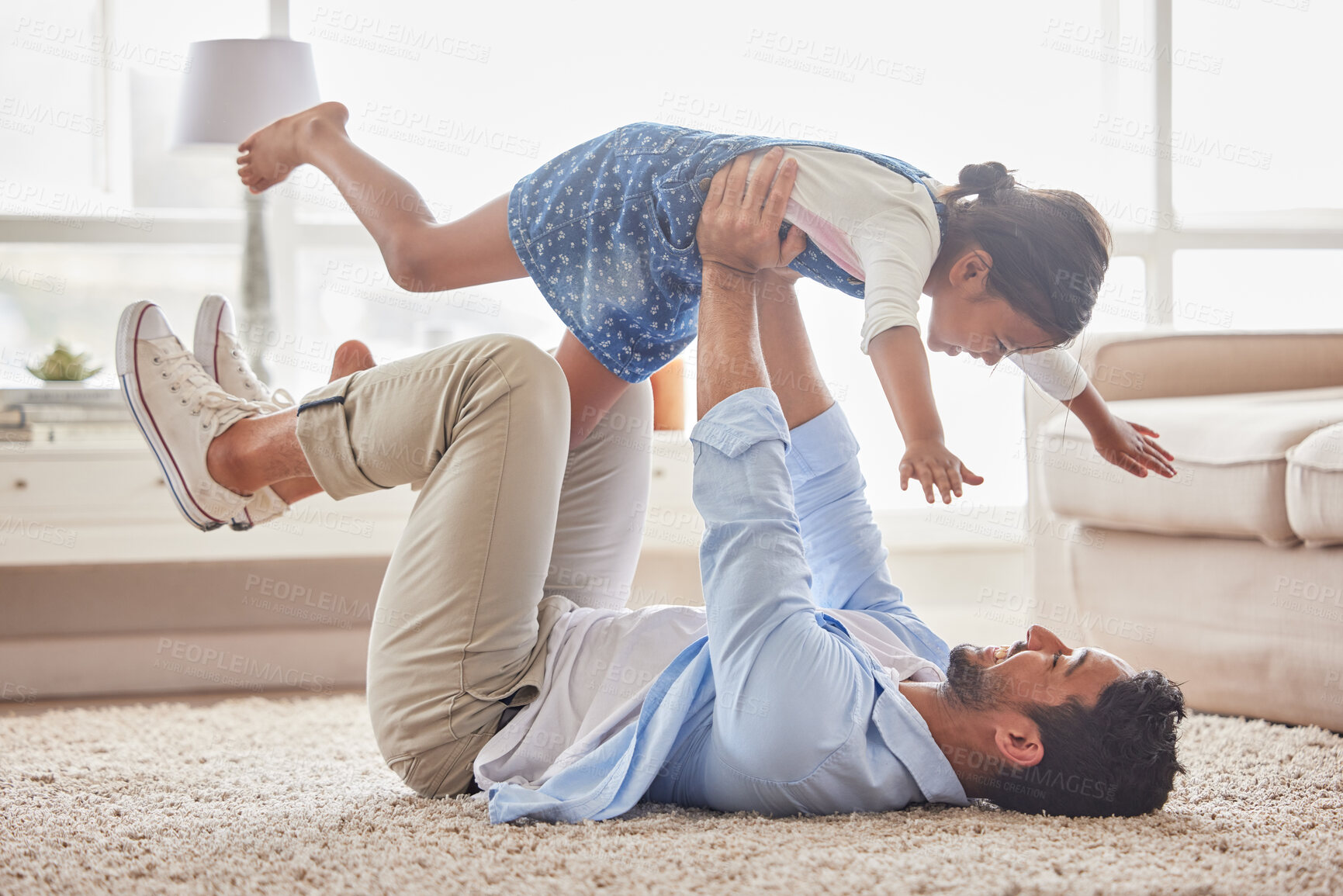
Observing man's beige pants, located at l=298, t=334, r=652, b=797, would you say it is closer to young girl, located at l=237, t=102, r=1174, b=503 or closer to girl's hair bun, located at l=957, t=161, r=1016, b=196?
young girl, located at l=237, t=102, r=1174, b=503

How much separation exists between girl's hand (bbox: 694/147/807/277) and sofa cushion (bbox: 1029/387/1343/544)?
2.54 ft

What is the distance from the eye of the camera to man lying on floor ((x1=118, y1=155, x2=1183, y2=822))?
41.0 inches

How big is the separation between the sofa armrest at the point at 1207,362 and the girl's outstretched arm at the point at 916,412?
1.01 meters

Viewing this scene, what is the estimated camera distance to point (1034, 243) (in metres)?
1.33

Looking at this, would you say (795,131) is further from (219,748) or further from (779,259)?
(219,748)

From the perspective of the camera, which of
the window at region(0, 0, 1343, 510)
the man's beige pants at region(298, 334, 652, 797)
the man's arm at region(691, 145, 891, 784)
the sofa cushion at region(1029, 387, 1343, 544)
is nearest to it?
the man's arm at region(691, 145, 891, 784)

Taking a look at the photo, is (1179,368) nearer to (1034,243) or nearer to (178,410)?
(1034,243)

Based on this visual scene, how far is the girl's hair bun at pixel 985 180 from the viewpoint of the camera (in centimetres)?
137

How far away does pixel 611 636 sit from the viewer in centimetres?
122

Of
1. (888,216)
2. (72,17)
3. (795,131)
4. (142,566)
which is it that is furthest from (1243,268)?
(72,17)

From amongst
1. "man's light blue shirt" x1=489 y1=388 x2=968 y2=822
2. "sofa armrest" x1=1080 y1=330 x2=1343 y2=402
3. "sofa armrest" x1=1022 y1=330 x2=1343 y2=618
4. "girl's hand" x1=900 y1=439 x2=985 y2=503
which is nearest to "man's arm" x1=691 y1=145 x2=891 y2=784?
"man's light blue shirt" x1=489 y1=388 x2=968 y2=822

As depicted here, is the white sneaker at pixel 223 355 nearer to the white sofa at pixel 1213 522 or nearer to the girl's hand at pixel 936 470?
the girl's hand at pixel 936 470

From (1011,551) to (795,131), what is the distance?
4.75 feet

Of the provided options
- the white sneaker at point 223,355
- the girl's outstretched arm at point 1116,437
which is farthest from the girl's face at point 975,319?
the white sneaker at point 223,355
